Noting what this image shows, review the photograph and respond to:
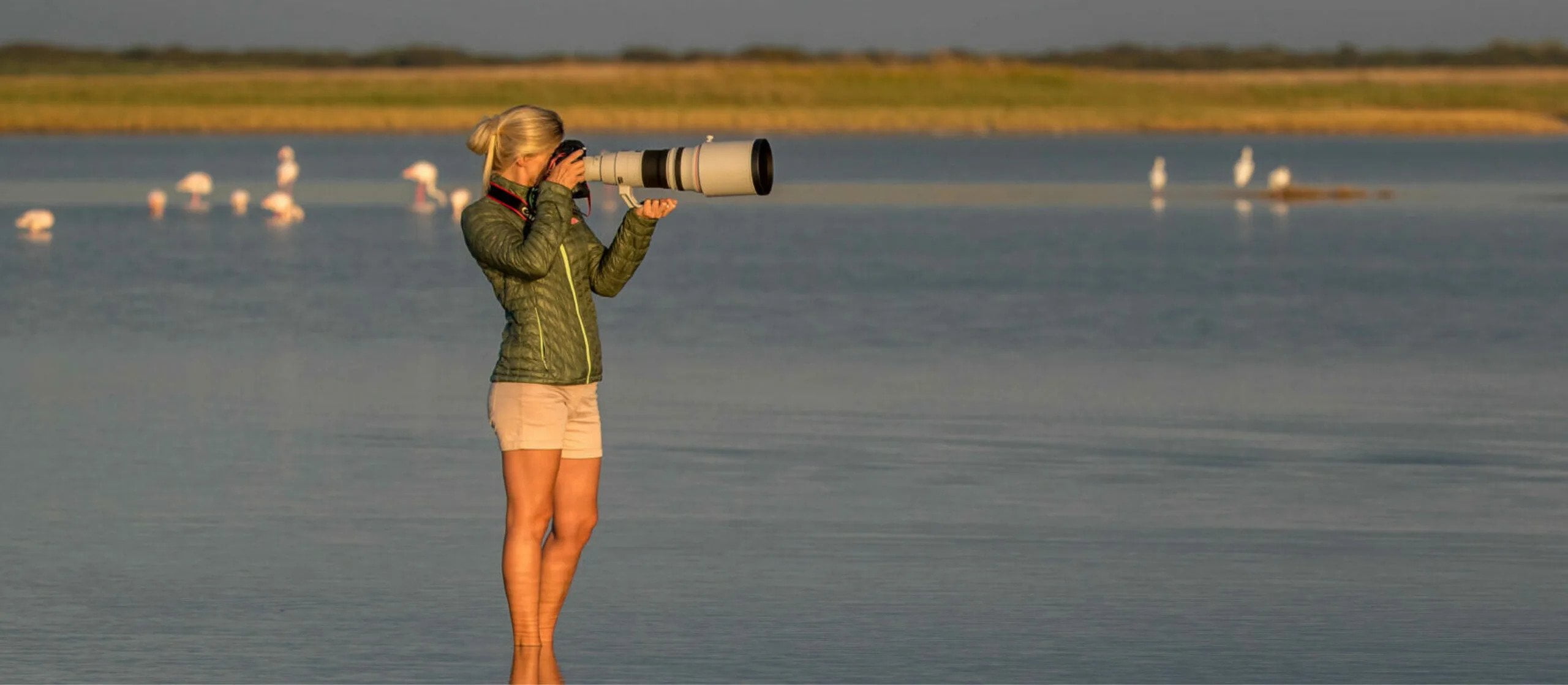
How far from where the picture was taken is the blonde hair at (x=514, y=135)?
5.96m

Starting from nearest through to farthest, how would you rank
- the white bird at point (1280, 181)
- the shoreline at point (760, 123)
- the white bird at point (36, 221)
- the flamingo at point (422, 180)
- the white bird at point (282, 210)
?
1. the white bird at point (36, 221)
2. the white bird at point (282, 210)
3. the flamingo at point (422, 180)
4. the white bird at point (1280, 181)
5. the shoreline at point (760, 123)

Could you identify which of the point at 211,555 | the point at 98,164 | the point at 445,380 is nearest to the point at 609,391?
the point at 445,380

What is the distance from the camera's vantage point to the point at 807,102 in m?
117

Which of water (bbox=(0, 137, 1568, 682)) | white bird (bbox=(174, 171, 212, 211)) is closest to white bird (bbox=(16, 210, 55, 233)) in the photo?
water (bbox=(0, 137, 1568, 682))

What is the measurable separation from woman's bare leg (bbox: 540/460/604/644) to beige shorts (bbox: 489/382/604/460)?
0.13m

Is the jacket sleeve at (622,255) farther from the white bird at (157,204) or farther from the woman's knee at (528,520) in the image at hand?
the white bird at (157,204)

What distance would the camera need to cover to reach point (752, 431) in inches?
409

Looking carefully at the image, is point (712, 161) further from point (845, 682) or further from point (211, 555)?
point (211, 555)

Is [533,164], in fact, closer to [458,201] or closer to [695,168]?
[695,168]

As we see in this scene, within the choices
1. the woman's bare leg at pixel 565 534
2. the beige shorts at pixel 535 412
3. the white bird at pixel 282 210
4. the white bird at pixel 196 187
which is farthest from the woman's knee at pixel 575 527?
the white bird at pixel 196 187

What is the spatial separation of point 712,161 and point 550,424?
0.77 meters

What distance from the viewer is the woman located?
5.95 metres

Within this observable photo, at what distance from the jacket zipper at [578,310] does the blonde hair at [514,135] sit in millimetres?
241

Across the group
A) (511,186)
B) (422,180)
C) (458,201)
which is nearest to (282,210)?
(458,201)
